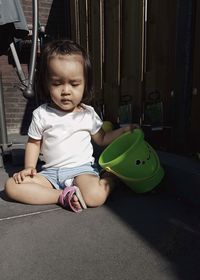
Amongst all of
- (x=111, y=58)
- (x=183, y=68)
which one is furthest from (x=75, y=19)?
(x=183, y=68)

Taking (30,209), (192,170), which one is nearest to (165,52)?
(192,170)

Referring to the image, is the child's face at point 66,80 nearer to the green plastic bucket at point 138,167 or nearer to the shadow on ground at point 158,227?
the green plastic bucket at point 138,167

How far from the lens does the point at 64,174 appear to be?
1714 millimetres

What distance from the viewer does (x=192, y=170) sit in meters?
1.59

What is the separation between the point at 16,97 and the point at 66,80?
8.72 ft

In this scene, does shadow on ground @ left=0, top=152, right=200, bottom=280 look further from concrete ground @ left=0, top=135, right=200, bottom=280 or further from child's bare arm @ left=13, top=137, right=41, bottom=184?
child's bare arm @ left=13, top=137, right=41, bottom=184

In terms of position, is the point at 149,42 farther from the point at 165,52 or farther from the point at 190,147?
the point at 190,147

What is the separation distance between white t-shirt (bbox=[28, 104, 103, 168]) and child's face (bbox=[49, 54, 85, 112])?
0.08 m

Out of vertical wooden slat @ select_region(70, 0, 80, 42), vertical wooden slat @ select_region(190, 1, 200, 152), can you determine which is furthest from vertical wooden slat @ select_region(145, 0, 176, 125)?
vertical wooden slat @ select_region(70, 0, 80, 42)

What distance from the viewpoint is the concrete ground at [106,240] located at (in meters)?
1.01

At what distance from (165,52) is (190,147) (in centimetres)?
70

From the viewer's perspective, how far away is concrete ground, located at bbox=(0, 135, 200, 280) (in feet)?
3.32

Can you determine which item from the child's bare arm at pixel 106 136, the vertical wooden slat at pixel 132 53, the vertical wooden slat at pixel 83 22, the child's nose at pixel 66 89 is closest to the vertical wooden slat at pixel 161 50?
the vertical wooden slat at pixel 132 53

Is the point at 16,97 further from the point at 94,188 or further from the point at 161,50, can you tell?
the point at 94,188
